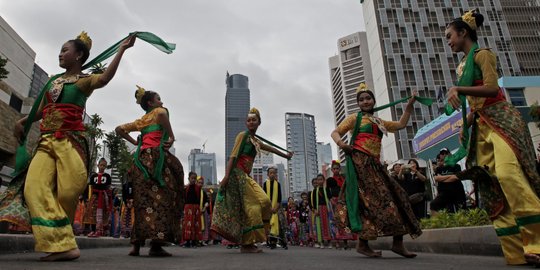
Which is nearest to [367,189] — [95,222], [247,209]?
[247,209]

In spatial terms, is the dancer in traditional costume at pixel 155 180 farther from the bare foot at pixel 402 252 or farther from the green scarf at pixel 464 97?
the green scarf at pixel 464 97

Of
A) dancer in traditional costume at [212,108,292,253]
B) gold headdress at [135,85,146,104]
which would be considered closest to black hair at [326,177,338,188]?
dancer in traditional costume at [212,108,292,253]

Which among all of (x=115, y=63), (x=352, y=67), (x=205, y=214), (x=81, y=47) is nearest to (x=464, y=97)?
(x=115, y=63)

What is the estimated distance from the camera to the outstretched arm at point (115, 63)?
3.20m

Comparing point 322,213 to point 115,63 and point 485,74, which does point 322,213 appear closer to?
point 485,74

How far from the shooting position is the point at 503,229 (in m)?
2.84

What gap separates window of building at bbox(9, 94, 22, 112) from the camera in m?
32.5

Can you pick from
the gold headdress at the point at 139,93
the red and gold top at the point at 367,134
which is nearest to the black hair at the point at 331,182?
the red and gold top at the point at 367,134

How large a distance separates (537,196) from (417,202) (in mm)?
5382

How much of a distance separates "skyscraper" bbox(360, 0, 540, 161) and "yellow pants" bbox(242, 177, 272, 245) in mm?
51952

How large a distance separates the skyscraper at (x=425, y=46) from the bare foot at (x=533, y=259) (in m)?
54.0

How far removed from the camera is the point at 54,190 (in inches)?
121

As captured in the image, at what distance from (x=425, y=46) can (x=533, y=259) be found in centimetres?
6389

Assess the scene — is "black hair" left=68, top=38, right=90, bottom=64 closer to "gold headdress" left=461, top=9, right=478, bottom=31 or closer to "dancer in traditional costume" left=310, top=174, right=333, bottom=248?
"gold headdress" left=461, top=9, right=478, bottom=31
